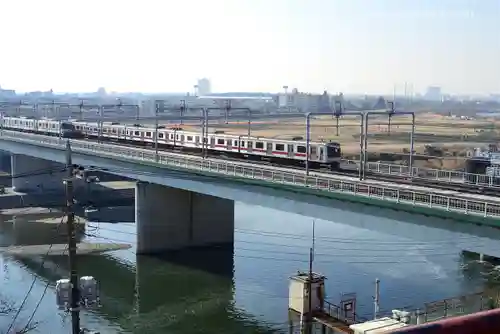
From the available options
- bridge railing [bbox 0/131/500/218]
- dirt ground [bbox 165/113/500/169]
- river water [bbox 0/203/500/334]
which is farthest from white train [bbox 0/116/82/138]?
bridge railing [bbox 0/131/500/218]

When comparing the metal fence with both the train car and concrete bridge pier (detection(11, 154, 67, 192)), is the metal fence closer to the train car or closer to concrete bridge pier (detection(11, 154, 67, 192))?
the train car

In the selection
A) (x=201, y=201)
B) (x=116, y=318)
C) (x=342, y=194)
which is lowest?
(x=116, y=318)

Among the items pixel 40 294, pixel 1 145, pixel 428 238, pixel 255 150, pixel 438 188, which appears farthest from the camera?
pixel 1 145

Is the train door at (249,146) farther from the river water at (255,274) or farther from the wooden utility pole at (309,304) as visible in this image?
the wooden utility pole at (309,304)

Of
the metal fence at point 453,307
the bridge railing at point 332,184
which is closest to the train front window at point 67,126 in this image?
the bridge railing at point 332,184

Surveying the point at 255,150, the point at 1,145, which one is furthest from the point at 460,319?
the point at 1,145

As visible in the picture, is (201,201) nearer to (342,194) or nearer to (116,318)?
(116,318)
